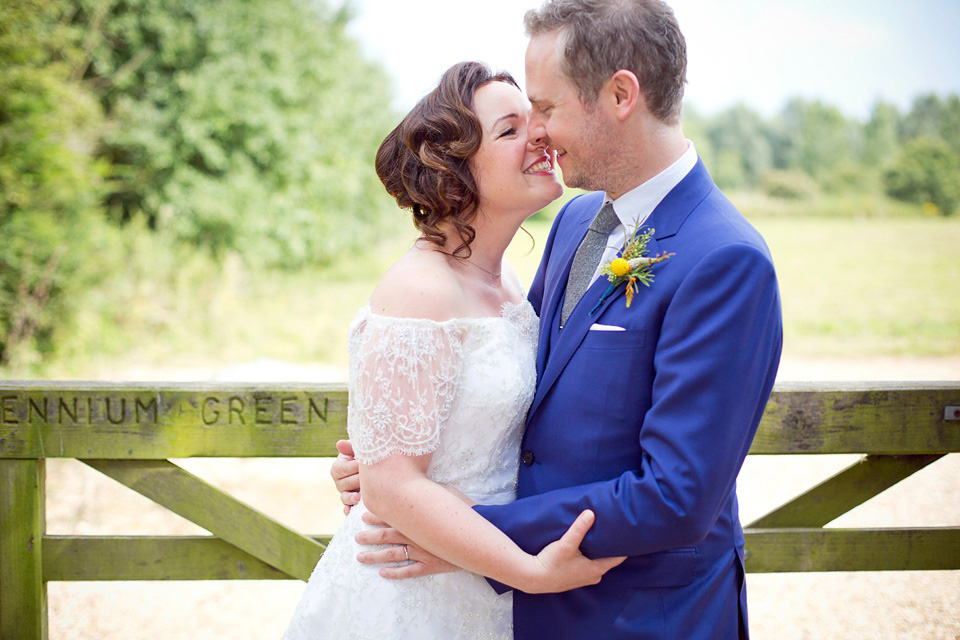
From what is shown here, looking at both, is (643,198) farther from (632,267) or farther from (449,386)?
(449,386)

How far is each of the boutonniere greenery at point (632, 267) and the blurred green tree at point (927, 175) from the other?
41.1m

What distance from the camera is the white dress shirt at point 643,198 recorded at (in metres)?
2.06

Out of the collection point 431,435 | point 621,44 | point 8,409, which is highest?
point 621,44

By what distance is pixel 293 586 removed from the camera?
17.8 feet

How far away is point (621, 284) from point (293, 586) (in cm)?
Answer: 429

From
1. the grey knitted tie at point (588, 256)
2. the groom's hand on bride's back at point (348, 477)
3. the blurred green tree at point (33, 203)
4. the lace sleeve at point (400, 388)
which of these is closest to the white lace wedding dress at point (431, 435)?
the lace sleeve at point (400, 388)

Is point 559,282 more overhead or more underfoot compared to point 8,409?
more overhead

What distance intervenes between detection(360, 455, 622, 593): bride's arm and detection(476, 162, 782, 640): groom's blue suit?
41 millimetres

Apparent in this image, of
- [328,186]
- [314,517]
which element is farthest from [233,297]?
[314,517]

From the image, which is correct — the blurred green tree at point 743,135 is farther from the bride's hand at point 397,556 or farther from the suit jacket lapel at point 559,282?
the bride's hand at point 397,556

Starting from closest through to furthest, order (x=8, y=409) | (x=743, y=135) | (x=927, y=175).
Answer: (x=8, y=409) → (x=927, y=175) → (x=743, y=135)

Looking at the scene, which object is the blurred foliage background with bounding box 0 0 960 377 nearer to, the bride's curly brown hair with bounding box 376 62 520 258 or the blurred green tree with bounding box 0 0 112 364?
the blurred green tree with bounding box 0 0 112 364

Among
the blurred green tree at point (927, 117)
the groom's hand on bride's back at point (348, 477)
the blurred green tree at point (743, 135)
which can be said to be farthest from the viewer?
the blurred green tree at point (743, 135)

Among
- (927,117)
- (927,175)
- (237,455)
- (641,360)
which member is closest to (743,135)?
(927,117)
